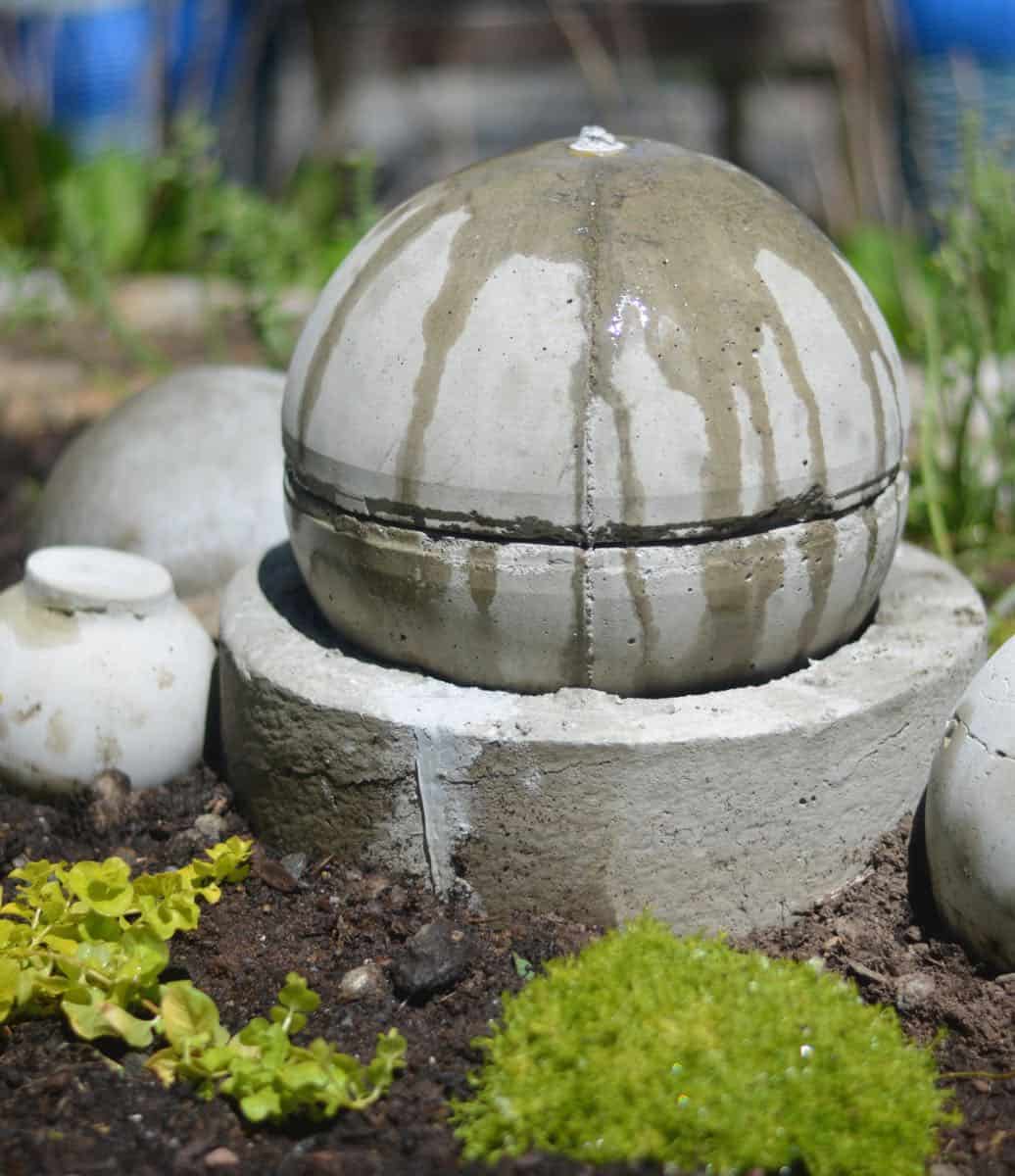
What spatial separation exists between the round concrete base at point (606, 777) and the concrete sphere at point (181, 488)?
0.87 meters

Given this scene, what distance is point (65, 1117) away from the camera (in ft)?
8.94

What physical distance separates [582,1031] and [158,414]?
251 centimetres

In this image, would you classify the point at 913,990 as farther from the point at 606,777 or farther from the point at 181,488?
the point at 181,488

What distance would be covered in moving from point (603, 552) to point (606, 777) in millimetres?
467

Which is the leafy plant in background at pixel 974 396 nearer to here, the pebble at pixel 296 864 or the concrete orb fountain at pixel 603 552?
the concrete orb fountain at pixel 603 552

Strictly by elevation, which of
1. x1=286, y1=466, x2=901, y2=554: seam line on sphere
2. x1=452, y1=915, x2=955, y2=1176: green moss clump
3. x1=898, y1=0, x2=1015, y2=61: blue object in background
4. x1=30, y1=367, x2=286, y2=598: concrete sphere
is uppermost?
x1=898, y1=0, x2=1015, y2=61: blue object in background

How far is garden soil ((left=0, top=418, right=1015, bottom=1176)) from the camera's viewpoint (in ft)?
8.73

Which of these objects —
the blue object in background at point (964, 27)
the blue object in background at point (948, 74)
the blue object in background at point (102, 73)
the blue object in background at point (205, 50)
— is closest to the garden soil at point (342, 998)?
the blue object in background at point (948, 74)

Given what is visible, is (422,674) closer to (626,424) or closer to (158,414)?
(626,424)

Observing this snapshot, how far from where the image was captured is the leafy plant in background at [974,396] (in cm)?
473

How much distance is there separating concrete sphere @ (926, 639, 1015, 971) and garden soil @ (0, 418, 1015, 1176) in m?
0.12

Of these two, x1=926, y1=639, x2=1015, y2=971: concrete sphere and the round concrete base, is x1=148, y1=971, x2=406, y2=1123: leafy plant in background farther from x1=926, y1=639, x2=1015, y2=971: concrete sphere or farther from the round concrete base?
x1=926, y1=639, x2=1015, y2=971: concrete sphere

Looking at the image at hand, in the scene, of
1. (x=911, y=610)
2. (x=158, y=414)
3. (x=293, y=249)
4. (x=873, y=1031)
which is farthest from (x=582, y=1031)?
(x=293, y=249)

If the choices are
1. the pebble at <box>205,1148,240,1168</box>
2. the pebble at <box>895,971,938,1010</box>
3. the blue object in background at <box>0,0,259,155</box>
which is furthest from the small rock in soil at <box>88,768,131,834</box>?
the blue object in background at <box>0,0,259,155</box>
